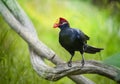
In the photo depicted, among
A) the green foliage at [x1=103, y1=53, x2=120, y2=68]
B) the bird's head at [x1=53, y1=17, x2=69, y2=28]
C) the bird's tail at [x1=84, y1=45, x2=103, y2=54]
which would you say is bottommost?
the bird's tail at [x1=84, y1=45, x2=103, y2=54]

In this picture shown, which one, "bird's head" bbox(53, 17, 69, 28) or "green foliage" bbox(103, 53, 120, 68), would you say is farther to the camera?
"bird's head" bbox(53, 17, 69, 28)

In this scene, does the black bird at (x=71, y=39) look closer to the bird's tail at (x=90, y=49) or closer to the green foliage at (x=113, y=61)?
the bird's tail at (x=90, y=49)

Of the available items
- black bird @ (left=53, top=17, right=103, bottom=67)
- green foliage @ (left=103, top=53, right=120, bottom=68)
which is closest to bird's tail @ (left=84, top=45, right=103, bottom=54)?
black bird @ (left=53, top=17, right=103, bottom=67)

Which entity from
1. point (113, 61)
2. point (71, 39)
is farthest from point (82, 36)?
point (113, 61)

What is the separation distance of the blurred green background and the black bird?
0.03 m

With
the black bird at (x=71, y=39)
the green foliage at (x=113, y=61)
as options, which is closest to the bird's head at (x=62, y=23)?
the black bird at (x=71, y=39)

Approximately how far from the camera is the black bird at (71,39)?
43.8 inches

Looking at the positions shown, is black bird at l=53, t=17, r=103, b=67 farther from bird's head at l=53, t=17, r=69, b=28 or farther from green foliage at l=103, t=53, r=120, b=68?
green foliage at l=103, t=53, r=120, b=68

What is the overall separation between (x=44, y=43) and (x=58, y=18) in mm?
93

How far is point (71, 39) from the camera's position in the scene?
111 cm

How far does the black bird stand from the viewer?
3.65ft

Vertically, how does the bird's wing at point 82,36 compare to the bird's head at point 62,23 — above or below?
below

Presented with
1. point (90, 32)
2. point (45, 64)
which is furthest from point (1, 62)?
point (90, 32)

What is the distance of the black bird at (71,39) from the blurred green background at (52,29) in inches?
1.4
